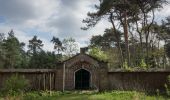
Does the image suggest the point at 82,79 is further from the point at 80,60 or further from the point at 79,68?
the point at 80,60

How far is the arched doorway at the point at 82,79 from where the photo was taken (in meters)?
36.4

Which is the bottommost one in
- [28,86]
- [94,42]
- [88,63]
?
[28,86]

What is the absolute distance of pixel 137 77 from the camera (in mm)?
34688

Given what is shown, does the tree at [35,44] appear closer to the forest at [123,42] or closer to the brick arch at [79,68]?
the forest at [123,42]

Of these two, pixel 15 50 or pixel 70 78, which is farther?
pixel 15 50

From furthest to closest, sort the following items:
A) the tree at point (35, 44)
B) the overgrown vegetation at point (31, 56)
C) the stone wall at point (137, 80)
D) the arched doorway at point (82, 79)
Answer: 1. the tree at point (35, 44)
2. the overgrown vegetation at point (31, 56)
3. the arched doorway at point (82, 79)
4. the stone wall at point (137, 80)

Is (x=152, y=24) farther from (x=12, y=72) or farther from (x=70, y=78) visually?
(x=12, y=72)

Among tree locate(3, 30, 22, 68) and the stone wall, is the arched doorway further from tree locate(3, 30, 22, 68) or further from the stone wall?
tree locate(3, 30, 22, 68)

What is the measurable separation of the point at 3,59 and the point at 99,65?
4381 cm

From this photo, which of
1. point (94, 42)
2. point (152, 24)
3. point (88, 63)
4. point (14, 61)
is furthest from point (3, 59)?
point (88, 63)

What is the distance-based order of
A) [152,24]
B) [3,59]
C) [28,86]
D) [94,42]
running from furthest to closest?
[3,59] → [94,42] → [152,24] → [28,86]

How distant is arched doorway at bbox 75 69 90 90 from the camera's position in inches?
1433

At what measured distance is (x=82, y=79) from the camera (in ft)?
120

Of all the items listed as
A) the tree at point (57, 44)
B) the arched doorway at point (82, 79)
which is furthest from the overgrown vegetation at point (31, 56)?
the arched doorway at point (82, 79)
